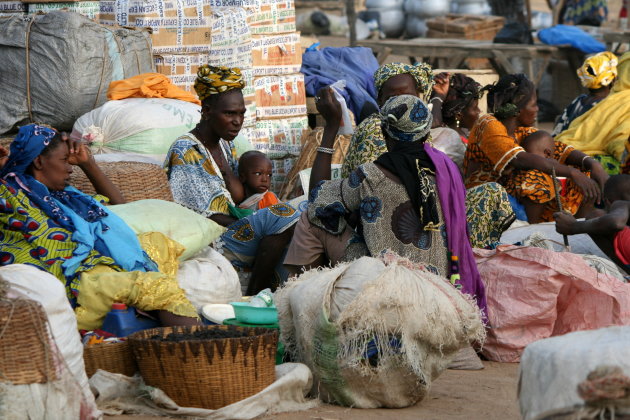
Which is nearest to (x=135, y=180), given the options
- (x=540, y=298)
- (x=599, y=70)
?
(x=540, y=298)

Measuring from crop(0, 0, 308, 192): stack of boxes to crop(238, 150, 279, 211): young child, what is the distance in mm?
1250

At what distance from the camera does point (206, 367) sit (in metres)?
4.10

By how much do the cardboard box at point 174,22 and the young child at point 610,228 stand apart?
3.05m

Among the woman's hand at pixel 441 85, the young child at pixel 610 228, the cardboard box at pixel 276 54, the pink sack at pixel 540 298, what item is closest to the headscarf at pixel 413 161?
the pink sack at pixel 540 298

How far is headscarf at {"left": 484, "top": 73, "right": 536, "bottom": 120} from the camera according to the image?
700 centimetres

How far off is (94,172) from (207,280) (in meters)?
0.83

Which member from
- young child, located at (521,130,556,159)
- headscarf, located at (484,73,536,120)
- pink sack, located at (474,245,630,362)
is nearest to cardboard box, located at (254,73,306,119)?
headscarf, located at (484,73,536,120)

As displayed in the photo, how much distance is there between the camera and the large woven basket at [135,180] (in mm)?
5848

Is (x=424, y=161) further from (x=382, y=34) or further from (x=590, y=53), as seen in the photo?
(x=382, y=34)

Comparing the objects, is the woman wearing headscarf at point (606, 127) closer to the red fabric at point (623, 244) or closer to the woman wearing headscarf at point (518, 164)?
the woman wearing headscarf at point (518, 164)

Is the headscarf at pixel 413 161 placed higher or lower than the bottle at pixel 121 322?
higher

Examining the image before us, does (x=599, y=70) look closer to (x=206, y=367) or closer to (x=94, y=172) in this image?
(x=94, y=172)

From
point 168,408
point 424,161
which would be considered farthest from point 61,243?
point 424,161

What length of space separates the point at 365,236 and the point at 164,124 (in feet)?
7.10
